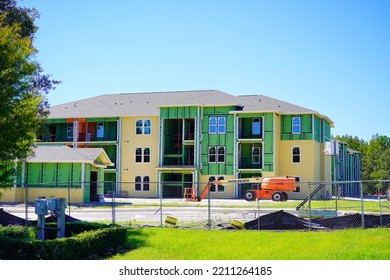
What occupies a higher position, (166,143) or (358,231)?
(166,143)

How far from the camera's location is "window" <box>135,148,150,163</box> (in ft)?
180

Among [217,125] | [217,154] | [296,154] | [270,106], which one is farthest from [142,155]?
[296,154]

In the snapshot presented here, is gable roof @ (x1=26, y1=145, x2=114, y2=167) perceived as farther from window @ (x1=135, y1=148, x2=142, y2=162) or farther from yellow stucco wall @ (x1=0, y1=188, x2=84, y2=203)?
window @ (x1=135, y1=148, x2=142, y2=162)

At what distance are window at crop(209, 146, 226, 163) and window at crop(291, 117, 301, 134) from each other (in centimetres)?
690

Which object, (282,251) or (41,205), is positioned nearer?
(282,251)

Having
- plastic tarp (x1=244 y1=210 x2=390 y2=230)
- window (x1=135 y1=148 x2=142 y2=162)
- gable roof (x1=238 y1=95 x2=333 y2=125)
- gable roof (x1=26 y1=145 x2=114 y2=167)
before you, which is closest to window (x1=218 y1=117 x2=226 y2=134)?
gable roof (x1=238 y1=95 x2=333 y2=125)

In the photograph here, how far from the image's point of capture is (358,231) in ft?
59.1

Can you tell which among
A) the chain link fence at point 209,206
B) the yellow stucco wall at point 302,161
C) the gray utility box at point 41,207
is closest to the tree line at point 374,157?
the chain link fence at point 209,206

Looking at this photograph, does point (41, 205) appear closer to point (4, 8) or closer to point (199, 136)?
point (4, 8)

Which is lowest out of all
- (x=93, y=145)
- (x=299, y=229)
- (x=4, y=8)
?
(x=299, y=229)

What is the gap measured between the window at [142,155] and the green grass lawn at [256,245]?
116 feet

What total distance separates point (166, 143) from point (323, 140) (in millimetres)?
16082
